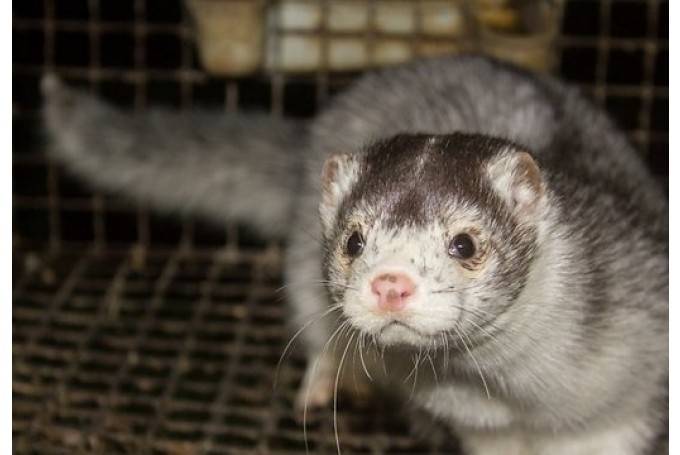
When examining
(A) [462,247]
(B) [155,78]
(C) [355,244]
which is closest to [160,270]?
(B) [155,78]

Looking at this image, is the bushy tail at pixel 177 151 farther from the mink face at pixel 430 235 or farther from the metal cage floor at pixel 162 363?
the mink face at pixel 430 235

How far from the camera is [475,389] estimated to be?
2377 mm

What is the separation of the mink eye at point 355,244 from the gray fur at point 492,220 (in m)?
0.03

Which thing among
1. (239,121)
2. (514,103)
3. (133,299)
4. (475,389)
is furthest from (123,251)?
(475,389)

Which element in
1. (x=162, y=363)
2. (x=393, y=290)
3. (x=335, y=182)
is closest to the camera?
(x=393, y=290)

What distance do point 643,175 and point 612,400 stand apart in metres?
0.73

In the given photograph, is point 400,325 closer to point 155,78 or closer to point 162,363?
point 162,363

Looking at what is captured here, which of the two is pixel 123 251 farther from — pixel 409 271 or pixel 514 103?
pixel 409 271

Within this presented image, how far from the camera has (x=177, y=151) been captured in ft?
11.0

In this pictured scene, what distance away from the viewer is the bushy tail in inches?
131

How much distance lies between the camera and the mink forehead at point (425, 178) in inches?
81.6

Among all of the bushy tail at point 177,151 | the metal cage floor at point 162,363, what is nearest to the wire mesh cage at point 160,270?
the metal cage floor at point 162,363

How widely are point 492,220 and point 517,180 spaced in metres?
0.11

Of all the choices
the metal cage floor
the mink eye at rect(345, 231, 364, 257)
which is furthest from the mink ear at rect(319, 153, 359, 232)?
the metal cage floor
